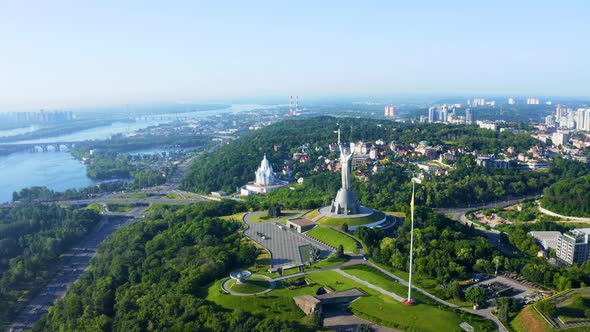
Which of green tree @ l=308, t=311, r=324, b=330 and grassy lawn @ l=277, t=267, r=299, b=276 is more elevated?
green tree @ l=308, t=311, r=324, b=330

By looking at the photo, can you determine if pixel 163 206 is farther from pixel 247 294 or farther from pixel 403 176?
pixel 247 294

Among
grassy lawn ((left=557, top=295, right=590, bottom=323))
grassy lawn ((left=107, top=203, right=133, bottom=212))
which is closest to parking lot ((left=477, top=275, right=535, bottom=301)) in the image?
grassy lawn ((left=557, top=295, right=590, bottom=323))

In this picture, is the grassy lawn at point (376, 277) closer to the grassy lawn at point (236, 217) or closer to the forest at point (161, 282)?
the forest at point (161, 282)

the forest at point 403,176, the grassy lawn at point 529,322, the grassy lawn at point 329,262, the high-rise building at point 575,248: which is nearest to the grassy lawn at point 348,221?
the grassy lawn at point 329,262

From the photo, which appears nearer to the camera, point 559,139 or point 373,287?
point 373,287

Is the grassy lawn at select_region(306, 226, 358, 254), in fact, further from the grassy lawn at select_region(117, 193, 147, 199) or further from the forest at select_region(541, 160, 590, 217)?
the grassy lawn at select_region(117, 193, 147, 199)

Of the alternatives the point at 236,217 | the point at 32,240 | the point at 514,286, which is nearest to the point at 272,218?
the point at 236,217
